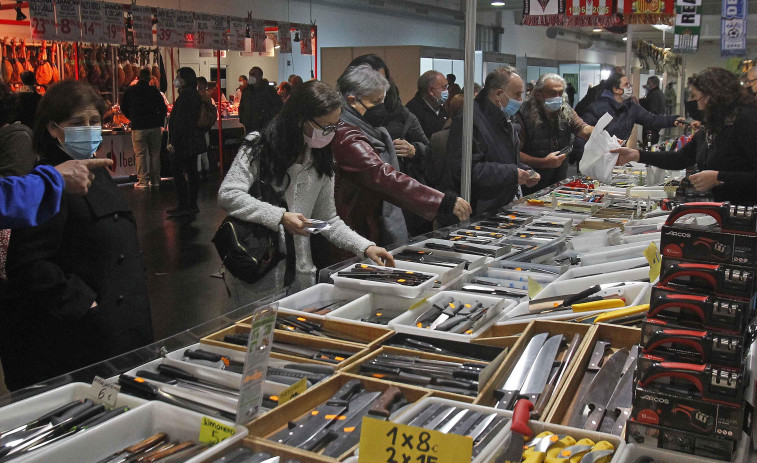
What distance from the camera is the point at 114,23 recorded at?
29.8 ft

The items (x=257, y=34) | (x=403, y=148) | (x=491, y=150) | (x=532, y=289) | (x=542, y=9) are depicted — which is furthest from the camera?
(x=257, y=34)

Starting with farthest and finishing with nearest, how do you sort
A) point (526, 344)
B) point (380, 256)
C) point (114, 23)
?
point (114, 23) → point (380, 256) → point (526, 344)

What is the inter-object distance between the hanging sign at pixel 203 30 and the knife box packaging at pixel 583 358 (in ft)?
30.2

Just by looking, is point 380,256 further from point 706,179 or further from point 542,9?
point 542,9

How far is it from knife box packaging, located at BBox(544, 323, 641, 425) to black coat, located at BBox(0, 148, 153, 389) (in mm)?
1670

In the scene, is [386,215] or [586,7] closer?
[386,215]

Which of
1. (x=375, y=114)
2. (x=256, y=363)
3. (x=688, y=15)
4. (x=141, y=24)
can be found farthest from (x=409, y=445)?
(x=688, y=15)

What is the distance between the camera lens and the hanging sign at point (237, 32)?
11273mm

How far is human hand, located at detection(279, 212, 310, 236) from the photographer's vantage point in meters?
3.18

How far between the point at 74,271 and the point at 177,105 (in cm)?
803

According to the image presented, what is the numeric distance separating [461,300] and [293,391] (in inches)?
45.5

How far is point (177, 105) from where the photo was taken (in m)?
10.4

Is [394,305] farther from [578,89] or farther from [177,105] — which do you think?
[578,89]

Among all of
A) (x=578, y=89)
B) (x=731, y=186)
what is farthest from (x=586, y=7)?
(x=578, y=89)
